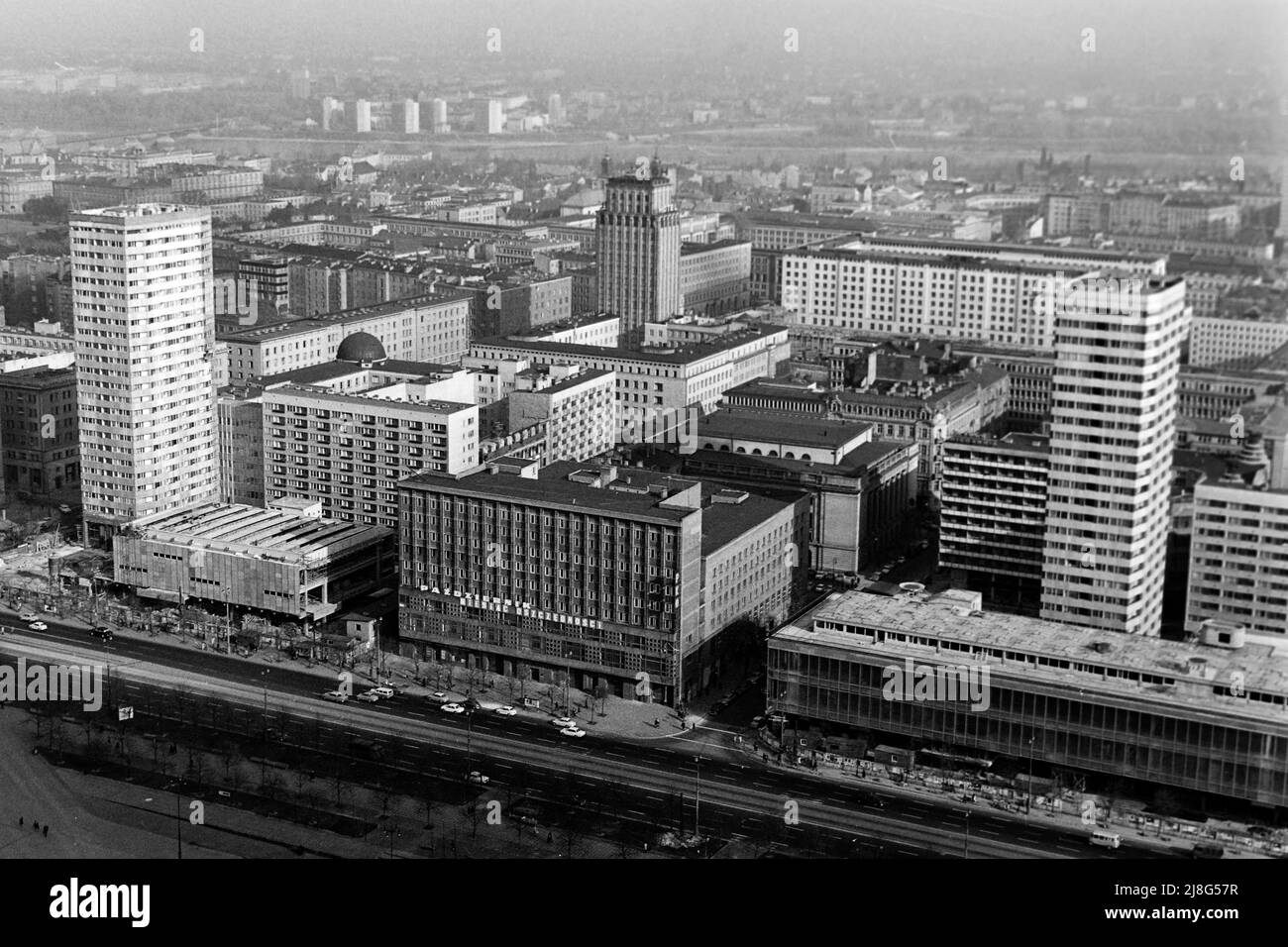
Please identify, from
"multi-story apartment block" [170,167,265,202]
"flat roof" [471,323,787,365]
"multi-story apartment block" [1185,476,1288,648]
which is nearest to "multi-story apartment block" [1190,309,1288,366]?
"multi-story apartment block" [1185,476,1288,648]

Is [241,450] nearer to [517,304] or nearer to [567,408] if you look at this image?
[567,408]

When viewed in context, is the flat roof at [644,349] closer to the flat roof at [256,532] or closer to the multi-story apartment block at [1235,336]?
the flat roof at [256,532]

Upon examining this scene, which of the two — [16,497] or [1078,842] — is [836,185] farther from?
[1078,842]

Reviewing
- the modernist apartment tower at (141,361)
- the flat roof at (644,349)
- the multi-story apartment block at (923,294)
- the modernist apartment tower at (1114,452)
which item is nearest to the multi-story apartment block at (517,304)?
the flat roof at (644,349)

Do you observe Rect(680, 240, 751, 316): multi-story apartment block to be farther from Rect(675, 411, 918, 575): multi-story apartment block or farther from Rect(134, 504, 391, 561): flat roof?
Rect(134, 504, 391, 561): flat roof
